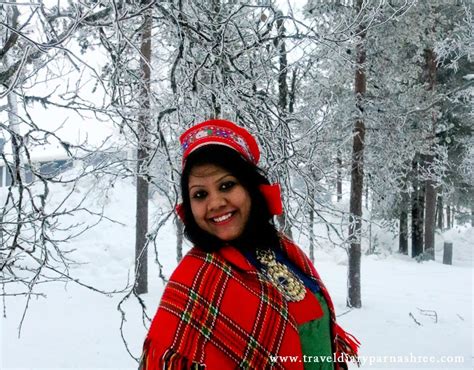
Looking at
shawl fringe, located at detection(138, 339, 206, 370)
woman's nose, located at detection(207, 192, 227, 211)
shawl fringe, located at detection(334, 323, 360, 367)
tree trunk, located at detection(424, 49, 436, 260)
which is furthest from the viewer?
tree trunk, located at detection(424, 49, 436, 260)

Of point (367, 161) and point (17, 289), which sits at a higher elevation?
point (367, 161)

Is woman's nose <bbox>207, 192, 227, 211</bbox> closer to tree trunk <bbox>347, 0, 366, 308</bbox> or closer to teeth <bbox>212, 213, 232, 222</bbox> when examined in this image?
teeth <bbox>212, 213, 232, 222</bbox>

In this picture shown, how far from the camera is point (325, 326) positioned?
6.29 ft

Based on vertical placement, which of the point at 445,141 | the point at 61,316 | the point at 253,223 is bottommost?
the point at 61,316

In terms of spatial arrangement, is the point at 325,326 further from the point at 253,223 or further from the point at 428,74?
the point at 428,74

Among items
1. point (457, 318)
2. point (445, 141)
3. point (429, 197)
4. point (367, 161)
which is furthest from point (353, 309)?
point (445, 141)

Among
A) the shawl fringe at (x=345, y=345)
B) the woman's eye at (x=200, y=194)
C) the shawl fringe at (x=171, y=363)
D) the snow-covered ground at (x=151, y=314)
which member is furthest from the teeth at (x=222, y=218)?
the snow-covered ground at (x=151, y=314)

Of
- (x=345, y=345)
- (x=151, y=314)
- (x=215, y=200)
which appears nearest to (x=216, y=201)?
(x=215, y=200)

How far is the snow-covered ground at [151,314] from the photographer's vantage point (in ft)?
22.0

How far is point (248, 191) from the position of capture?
6.12 feet

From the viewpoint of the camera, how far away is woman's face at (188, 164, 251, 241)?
1.79 meters

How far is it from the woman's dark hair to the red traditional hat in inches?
0.8

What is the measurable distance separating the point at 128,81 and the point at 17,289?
9.76 metres

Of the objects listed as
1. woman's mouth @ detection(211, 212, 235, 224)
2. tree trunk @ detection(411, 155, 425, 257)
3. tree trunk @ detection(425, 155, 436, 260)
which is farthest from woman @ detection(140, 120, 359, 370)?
tree trunk @ detection(411, 155, 425, 257)
